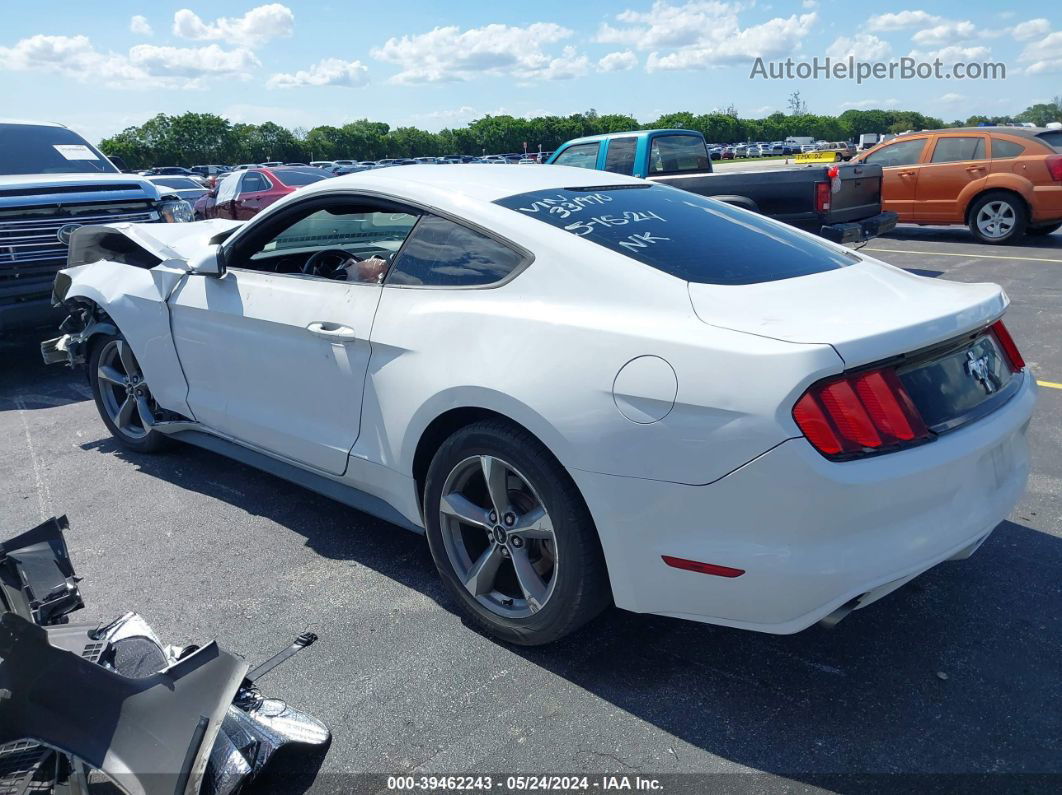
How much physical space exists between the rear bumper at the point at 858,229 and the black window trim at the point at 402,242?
6.34m

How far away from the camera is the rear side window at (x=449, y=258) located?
2.92 meters

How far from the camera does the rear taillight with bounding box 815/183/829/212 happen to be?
882 centimetres

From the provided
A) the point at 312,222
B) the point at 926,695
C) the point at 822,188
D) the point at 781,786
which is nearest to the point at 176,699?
the point at 781,786

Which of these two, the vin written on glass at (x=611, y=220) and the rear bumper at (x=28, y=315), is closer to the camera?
the vin written on glass at (x=611, y=220)

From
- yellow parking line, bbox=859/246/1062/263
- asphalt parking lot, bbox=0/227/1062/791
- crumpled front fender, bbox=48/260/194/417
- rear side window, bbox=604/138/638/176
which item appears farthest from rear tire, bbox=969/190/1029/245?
crumpled front fender, bbox=48/260/194/417

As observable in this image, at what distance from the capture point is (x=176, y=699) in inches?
85.3

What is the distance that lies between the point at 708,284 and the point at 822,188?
22.8 feet

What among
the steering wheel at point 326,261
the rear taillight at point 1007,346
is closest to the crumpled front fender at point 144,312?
the steering wheel at point 326,261

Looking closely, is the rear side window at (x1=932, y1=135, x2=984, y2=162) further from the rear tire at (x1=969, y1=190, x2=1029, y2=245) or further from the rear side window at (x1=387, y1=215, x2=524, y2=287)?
the rear side window at (x1=387, y1=215, x2=524, y2=287)

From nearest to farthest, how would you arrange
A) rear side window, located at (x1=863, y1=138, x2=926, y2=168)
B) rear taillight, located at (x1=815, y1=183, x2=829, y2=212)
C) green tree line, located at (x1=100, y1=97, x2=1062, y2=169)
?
rear taillight, located at (x1=815, y1=183, x2=829, y2=212) < rear side window, located at (x1=863, y1=138, x2=926, y2=168) < green tree line, located at (x1=100, y1=97, x2=1062, y2=169)

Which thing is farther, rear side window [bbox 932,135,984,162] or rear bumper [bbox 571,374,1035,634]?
rear side window [bbox 932,135,984,162]

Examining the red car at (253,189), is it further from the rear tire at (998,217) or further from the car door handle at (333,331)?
the car door handle at (333,331)

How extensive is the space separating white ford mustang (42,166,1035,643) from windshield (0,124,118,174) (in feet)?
18.3

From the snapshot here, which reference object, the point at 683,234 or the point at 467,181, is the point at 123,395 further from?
the point at 683,234
